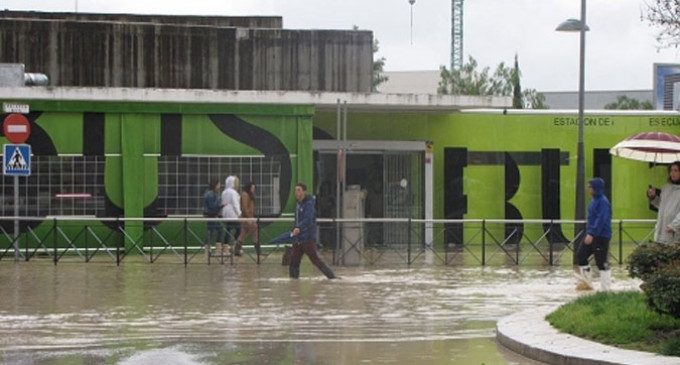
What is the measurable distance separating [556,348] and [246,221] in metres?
14.6

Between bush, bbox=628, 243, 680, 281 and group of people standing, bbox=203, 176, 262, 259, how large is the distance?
13.9 meters

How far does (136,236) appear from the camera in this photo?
27172 millimetres

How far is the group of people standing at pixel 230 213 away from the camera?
85.8 feet

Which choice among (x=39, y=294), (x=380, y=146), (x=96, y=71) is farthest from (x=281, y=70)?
(x=39, y=294)

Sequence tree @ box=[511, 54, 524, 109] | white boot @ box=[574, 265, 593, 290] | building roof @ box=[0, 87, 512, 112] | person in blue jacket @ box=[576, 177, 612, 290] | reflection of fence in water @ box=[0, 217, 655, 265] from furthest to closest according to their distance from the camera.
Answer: tree @ box=[511, 54, 524, 109] → building roof @ box=[0, 87, 512, 112] → reflection of fence in water @ box=[0, 217, 655, 265] → white boot @ box=[574, 265, 593, 290] → person in blue jacket @ box=[576, 177, 612, 290]

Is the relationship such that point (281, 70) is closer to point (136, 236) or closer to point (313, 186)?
point (313, 186)

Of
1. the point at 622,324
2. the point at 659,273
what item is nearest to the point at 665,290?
the point at 659,273

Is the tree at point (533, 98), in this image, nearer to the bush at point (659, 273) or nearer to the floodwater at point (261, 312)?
the floodwater at point (261, 312)

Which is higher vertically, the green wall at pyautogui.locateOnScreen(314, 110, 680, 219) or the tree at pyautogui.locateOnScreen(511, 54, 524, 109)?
the tree at pyautogui.locateOnScreen(511, 54, 524, 109)

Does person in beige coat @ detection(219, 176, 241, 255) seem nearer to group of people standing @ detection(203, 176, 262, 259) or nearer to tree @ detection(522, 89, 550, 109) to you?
group of people standing @ detection(203, 176, 262, 259)

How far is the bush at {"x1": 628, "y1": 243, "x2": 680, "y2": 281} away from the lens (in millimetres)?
12117

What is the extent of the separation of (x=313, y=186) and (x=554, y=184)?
6.39 metres

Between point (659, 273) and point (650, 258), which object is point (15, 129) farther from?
point (659, 273)

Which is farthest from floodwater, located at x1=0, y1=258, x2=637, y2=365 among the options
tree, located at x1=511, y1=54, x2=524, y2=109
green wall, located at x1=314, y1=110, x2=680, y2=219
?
tree, located at x1=511, y1=54, x2=524, y2=109
